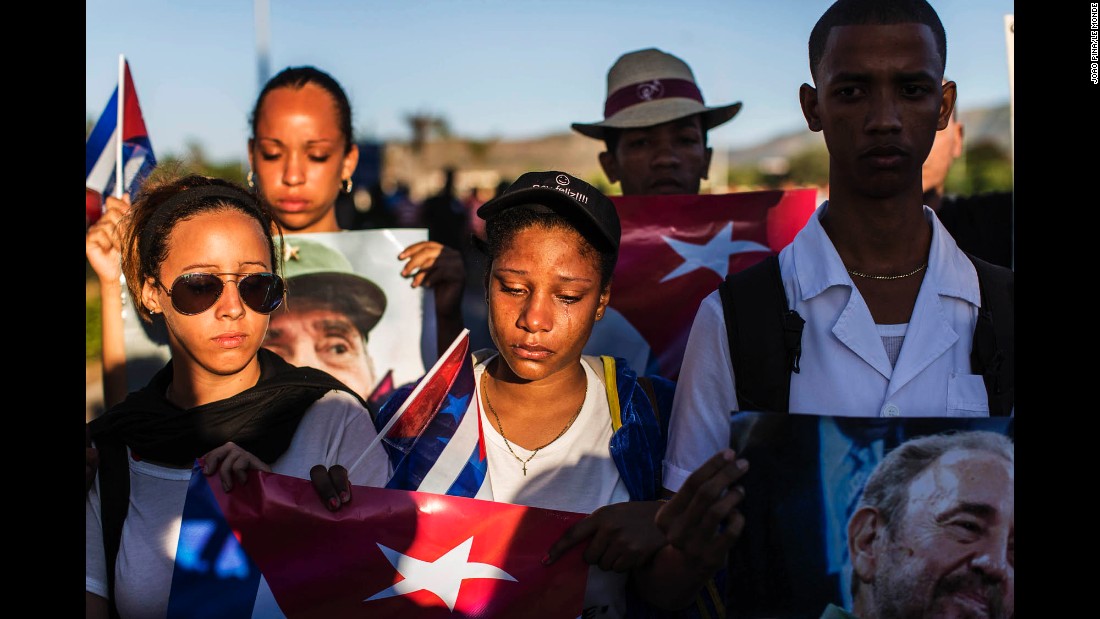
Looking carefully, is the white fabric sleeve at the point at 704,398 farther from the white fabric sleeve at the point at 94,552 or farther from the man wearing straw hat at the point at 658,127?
the man wearing straw hat at the point at 658,127

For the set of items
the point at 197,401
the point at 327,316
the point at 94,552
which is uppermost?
the point at 327,316

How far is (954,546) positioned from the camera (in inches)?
86.3

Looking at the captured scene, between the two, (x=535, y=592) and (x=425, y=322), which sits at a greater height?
(x=425, y=322)

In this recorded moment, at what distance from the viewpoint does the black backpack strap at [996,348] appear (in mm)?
2379

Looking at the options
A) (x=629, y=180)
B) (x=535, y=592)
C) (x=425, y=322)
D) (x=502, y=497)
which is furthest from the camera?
(x=629, y=180)

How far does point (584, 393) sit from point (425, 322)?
127 centimetres

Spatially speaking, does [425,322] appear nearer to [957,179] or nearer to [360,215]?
[360,215]

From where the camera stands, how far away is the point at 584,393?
2822 mm

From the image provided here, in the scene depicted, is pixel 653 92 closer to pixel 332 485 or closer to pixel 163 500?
pixel 332 485

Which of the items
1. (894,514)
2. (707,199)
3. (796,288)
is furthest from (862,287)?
(707,199)

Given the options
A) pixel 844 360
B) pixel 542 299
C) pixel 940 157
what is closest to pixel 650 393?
pixel 542 299

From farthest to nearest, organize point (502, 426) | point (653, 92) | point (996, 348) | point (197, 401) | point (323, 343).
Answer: point (653, 92), point (323, 343), point (197, 401), point (502, 426), point (996, 348)

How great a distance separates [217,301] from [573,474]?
1149mm

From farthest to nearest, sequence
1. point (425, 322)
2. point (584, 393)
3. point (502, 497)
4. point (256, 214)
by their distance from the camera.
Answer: point (425, 322)
point (256, 214)
point (584, 393)
point (502, 497)
